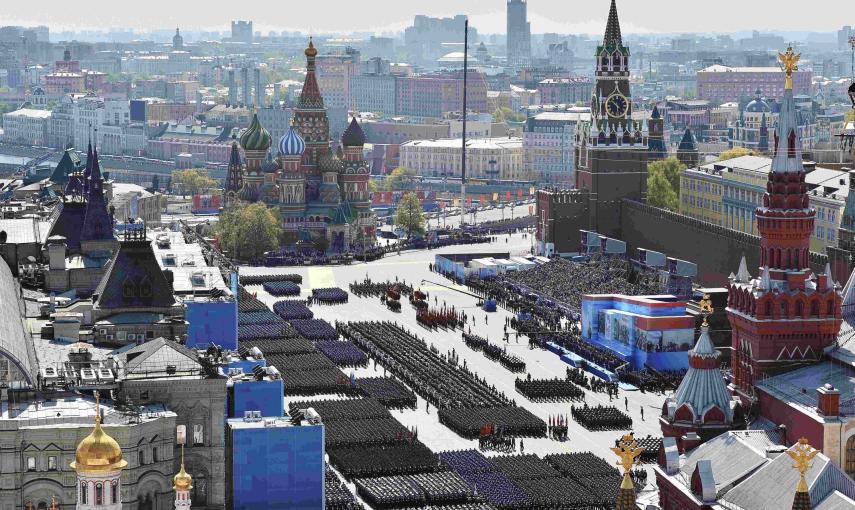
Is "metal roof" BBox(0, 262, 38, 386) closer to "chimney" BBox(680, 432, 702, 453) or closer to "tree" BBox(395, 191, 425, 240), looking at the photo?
"chimney" BBox(680, 432, 702, 453)

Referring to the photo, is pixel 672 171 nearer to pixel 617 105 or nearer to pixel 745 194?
pixel 745 194

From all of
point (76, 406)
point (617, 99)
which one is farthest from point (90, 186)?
point (617, 99)

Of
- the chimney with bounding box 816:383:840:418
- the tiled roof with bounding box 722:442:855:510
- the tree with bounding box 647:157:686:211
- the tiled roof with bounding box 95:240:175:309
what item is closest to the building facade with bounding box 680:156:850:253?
the tree with bounding box 647:157:686:211

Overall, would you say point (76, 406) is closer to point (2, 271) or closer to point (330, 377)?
point (2, 271)

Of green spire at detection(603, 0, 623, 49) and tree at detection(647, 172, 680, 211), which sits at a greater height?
green spire at detection(603, 0, 623, 49)

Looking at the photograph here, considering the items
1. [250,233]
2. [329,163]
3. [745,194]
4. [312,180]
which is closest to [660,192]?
[745,194]

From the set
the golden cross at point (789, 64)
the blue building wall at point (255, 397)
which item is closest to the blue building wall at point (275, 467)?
the blue building wall at point (255, 397)

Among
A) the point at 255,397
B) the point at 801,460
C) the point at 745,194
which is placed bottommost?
the point at 255,397
